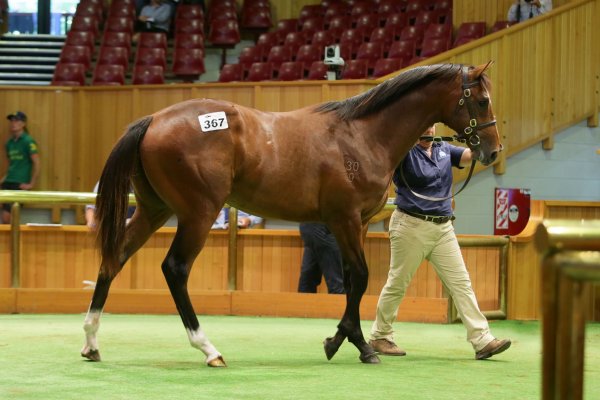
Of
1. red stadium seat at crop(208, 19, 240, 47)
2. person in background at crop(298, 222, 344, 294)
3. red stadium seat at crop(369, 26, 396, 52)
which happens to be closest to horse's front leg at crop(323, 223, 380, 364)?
person in background at crop(298, 222, 344, 294)

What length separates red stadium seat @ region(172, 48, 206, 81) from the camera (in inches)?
640

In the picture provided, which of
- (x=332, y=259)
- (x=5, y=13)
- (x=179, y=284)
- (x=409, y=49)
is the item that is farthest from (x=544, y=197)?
(x=5, y=13)

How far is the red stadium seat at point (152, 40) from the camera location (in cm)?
1695

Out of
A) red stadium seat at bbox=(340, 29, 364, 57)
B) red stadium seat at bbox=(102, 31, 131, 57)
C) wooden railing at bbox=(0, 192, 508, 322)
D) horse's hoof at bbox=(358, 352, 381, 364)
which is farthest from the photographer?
red stadium seat at bbox=(102, 31, 131, 57)

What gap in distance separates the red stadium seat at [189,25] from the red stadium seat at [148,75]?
1818 millimetres

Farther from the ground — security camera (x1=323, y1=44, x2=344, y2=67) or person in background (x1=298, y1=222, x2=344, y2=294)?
security camera (x1=323, y1=44, x2=344, y2=67)

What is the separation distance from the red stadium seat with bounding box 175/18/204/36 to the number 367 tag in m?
11.7

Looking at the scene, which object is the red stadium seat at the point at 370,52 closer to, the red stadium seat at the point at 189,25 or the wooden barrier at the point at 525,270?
the red stadium seat at the point at 189,25

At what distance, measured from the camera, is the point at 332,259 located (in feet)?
29.9

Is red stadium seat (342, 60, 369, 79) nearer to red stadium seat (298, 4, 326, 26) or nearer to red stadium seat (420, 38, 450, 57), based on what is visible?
red stadium seat (420, 38, 450, 57)

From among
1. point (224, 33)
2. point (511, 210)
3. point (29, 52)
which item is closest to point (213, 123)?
point (511, 210)

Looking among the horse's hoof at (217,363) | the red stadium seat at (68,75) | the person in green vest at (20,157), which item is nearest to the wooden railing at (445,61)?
the person in green vest at (20,157)

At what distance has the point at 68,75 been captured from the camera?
15961mm

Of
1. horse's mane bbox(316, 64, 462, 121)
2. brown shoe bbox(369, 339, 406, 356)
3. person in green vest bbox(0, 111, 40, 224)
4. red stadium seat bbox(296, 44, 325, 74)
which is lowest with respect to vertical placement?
brown shoe bbox(369, 339, 406, 356)
